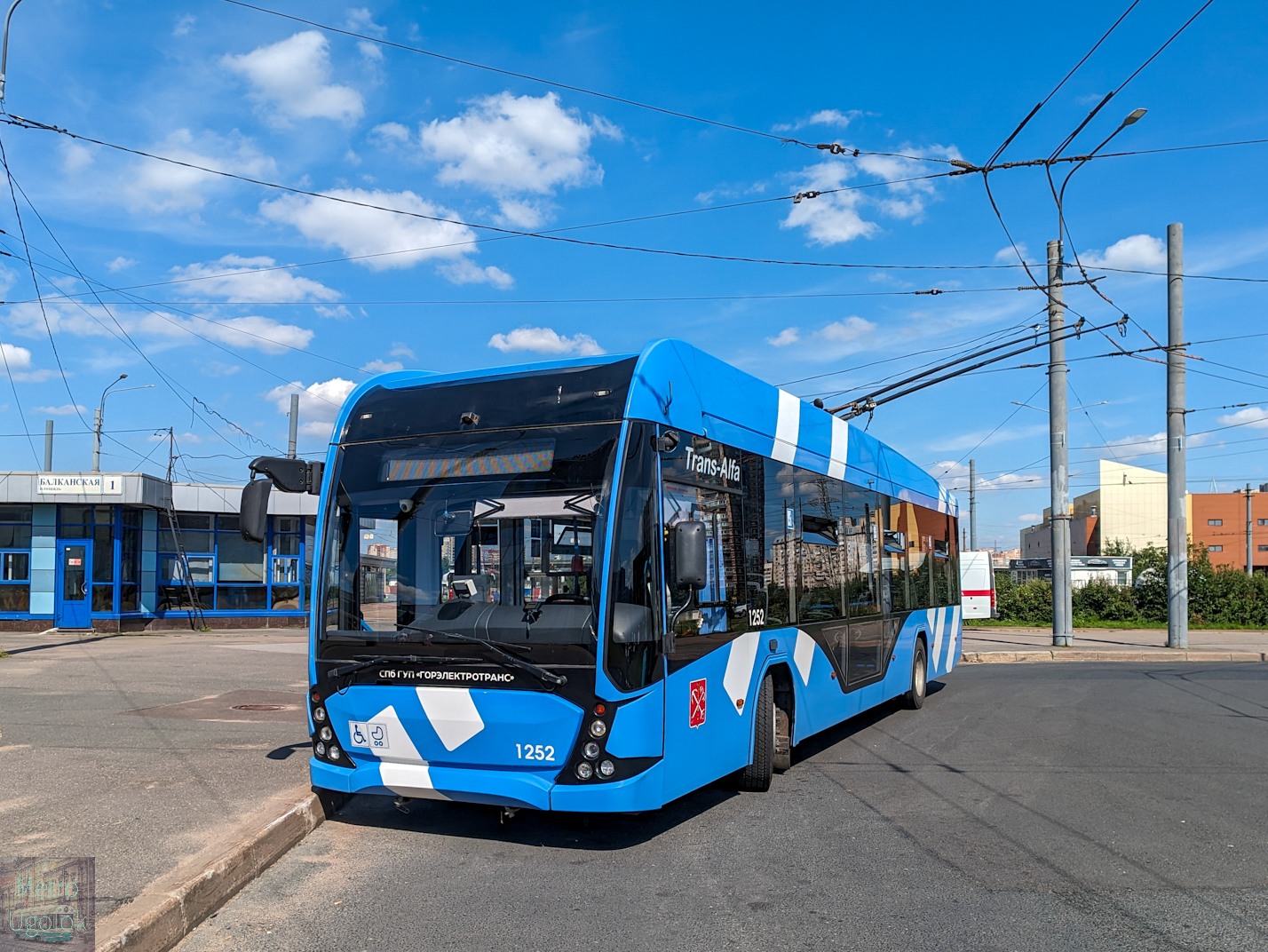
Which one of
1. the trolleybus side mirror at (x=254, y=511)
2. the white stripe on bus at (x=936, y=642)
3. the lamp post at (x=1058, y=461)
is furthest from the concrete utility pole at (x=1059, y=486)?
the trolleybus side mirror at (x=254, y=511)

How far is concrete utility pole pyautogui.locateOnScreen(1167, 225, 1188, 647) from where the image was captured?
24.7 meters

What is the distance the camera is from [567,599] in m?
6.51

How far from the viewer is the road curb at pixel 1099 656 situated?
74.8 feet

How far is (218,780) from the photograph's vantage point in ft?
26.1

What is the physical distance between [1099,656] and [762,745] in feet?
58.3

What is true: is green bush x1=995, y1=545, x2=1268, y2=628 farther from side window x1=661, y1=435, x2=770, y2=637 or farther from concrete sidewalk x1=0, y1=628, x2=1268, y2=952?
side window x1=661, y1=435, x2=770, y2=637

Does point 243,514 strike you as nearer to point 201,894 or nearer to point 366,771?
point 366,771

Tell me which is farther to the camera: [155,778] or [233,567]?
[233,567]

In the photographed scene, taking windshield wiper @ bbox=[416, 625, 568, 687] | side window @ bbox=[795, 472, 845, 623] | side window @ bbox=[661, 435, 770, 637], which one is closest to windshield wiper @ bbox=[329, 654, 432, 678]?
windshield wiper @ bbox=[416, 625, 568, 687]

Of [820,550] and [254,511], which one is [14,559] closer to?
[254,511]

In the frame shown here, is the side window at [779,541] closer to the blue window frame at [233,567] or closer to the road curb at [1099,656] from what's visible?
the road curb at [1099,656]

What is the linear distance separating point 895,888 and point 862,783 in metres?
3.01

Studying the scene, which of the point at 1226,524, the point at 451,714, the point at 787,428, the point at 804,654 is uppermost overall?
the point at 1226,524

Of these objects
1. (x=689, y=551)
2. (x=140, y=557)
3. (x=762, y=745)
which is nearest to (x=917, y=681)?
(x=762, y=745)
